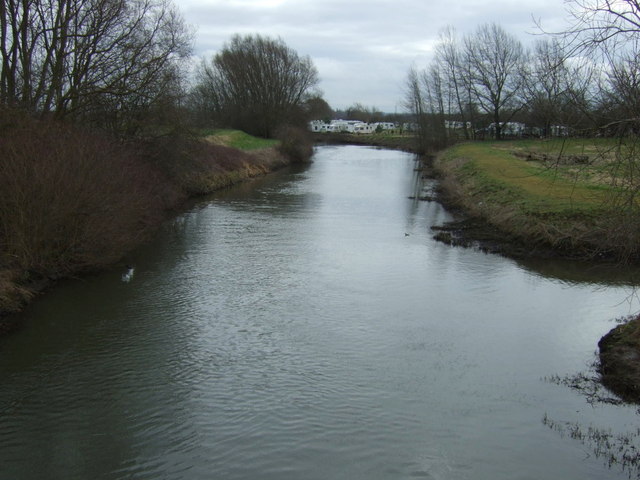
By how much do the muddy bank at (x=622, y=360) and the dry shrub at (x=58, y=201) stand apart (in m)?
11.7

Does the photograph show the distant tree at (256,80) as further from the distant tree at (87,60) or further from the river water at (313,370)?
the river water at (313,370)

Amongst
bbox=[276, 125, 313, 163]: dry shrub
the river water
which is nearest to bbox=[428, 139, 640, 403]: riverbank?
the river water

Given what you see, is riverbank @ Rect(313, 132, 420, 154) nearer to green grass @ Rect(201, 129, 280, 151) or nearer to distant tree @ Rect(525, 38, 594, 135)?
green grass @ Rect(201, 129, 280, 151)

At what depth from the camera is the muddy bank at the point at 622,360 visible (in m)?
8.68

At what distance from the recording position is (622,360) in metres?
9.29

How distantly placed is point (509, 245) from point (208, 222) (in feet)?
38.6

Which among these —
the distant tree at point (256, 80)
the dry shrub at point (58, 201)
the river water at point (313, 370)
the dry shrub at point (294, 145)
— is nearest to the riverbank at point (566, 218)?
the river water at point (313, 370)

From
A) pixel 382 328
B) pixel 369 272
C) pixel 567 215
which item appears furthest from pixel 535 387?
pixel 567 215

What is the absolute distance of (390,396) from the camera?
8484mm

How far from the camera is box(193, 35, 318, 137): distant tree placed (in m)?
70.1

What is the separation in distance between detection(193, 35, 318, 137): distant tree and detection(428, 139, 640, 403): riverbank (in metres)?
45.1

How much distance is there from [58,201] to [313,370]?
25.2ft

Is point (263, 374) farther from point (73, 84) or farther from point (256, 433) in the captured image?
point (73, 84)

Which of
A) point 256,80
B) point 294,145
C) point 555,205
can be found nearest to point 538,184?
Answer: point 555,205
